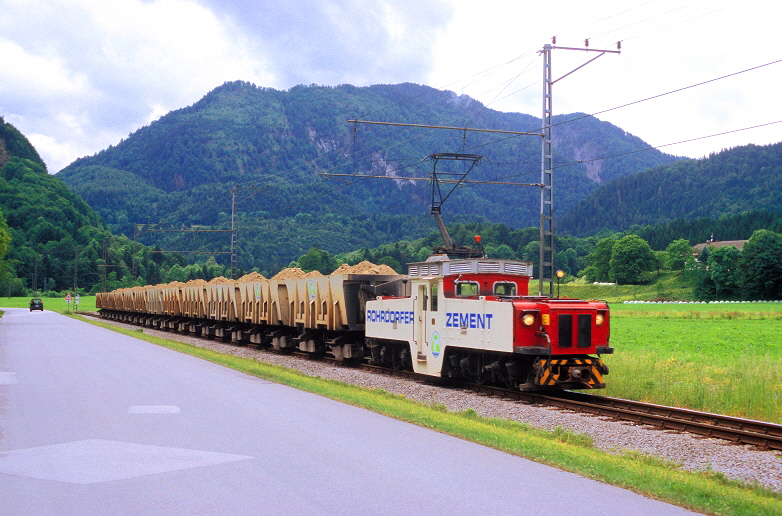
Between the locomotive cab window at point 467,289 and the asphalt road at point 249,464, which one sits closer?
the asphalt road at point 249,464

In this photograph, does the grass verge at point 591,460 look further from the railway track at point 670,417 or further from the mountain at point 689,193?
the mountain at point 689,193

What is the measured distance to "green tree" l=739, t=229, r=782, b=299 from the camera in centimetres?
9938

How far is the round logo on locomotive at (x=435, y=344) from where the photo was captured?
17.6 metres

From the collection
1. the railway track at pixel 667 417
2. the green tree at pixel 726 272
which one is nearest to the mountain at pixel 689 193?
the green tree at pixel 726 272

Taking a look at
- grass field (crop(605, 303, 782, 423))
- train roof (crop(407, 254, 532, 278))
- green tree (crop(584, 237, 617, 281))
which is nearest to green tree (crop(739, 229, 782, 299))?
green tree (crop(584, 237, 617, 281))

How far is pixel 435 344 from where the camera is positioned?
17.8m

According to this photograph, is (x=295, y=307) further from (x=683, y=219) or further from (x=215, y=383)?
(x=683, y=219)

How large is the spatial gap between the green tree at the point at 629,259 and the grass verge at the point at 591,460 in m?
125

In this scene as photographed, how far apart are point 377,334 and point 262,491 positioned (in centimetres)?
1403

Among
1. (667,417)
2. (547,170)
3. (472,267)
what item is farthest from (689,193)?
(667,417)

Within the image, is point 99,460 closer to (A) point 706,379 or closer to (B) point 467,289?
(B) point 467,289

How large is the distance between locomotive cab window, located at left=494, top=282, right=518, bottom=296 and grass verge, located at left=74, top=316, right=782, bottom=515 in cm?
428

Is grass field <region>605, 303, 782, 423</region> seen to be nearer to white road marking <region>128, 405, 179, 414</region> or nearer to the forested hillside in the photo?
white road marking <region>128, 405, 179, 414</region>

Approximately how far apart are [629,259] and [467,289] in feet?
404
